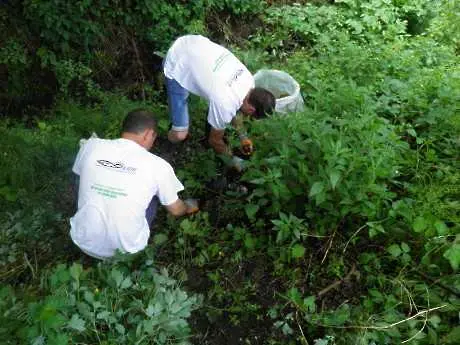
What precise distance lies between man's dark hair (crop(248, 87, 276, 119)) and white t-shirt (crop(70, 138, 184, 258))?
41.8 inches

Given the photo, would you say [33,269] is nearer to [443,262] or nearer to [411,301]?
[411,301]

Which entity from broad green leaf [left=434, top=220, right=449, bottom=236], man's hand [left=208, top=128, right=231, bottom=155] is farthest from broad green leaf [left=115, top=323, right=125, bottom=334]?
broad green leaf [left=434, top=220, right=449, bottom=236]

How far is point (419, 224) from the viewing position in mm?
2865

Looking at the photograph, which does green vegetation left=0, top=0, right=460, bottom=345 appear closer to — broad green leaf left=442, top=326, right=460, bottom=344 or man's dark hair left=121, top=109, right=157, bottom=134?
broad green leaf left=442, top=326, right=460, bottom=344

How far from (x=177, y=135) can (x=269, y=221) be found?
1.41 m

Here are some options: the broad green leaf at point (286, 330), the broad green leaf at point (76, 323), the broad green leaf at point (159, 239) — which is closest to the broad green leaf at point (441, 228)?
the broad green leaf at point (286, 330)

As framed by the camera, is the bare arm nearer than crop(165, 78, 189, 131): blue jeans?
Yes

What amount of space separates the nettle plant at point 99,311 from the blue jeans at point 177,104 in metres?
1.81

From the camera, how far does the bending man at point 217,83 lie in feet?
11.7

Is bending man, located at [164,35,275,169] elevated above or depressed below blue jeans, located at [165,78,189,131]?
above

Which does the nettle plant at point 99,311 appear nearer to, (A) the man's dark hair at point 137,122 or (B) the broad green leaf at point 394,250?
(A) the man's dark hair at point 137,122

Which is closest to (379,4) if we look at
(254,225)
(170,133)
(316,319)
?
(170,133)

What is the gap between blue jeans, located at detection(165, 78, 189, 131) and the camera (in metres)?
3.99

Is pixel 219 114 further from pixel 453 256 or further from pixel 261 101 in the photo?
pixel 453 256
